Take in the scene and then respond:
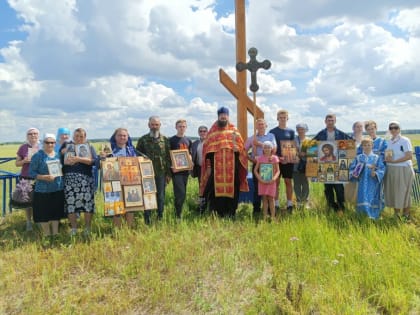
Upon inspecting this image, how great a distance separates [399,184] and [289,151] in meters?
1.93

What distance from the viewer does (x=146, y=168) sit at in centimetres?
568

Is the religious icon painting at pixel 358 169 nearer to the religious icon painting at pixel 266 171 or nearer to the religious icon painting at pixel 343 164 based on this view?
the religious icon painting at pixel 343 164

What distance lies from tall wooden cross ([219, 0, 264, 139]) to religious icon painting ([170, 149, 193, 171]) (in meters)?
2.43

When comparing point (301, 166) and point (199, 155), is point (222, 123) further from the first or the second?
point (301, 166)

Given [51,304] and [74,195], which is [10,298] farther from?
[74,195]

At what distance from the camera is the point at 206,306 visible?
3.53 m

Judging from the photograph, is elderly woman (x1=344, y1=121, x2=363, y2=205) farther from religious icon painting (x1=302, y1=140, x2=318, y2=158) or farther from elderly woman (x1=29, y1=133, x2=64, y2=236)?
elderly woman (x1=29, y1=133, x2=64, y2=236)

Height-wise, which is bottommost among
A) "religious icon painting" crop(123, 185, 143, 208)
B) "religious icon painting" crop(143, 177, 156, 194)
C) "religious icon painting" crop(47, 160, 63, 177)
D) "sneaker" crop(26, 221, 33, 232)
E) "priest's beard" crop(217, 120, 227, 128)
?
"sneaker" crop(26, 221, 33, 232)

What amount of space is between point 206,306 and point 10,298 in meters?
2.17

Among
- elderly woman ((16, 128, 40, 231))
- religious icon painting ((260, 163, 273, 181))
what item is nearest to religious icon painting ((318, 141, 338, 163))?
religious icon painting ((260, 163, 273, 181))

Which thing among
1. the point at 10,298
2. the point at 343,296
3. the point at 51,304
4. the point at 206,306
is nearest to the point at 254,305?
the point at 206,306

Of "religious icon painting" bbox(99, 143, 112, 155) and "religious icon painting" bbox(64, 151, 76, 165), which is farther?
"religious icon painting" bbox(99, 143, 112, 155)

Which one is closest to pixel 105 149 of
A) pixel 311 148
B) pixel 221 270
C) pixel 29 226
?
pixel 29 226

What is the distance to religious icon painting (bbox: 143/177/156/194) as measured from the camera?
5.60 metres
